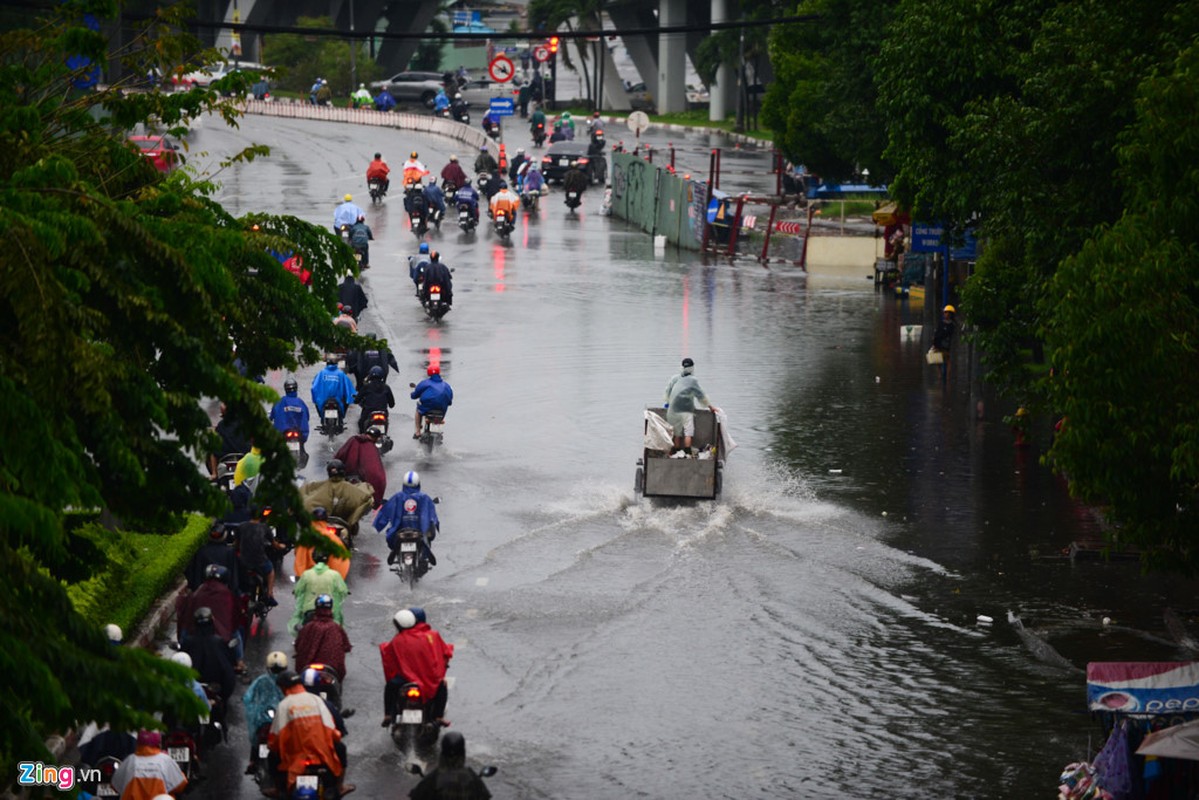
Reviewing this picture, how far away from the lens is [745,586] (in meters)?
18.4

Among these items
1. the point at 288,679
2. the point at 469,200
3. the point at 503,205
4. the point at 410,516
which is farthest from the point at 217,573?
the point at 469,200

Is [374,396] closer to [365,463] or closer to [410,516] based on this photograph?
[365,463]

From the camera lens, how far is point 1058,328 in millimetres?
14406

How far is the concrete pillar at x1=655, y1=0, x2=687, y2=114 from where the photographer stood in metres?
83.6

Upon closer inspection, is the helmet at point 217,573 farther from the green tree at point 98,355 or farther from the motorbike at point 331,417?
the motorbike at point 331,417

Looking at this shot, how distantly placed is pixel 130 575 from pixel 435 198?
28.2m

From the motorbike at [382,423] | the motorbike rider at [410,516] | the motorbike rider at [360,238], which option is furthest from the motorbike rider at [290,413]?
the motorbike rider at [360,238]

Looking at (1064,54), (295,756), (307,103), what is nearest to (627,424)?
(1064,54)

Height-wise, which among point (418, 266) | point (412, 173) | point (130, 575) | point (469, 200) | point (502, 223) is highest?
point (412, 173)

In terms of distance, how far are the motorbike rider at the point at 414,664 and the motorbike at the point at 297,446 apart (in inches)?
331

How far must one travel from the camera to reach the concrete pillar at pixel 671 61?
274 ft

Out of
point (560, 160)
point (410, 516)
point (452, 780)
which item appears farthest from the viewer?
point (560, 160)

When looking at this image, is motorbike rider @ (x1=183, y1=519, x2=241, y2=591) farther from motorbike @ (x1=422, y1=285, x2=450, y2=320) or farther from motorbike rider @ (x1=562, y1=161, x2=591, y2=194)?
motorbike rider @ (x1=562, y1=161, x2=591, y2=194)

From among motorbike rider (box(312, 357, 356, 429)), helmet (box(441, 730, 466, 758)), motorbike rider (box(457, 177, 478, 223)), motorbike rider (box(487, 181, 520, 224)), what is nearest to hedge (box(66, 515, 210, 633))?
helmet (box(441, 730, 466, 758))
